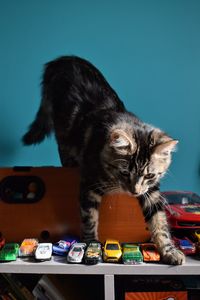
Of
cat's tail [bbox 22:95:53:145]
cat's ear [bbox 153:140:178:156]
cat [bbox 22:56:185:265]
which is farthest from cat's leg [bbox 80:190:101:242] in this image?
cat's tail [bbox 22:95:53:145]

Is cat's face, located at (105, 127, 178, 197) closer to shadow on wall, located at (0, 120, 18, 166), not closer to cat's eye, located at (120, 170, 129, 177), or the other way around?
cat's eye, located at (120, 170, 129, 177)

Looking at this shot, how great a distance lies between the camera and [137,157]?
2.80ft

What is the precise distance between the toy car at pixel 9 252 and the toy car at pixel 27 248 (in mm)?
15

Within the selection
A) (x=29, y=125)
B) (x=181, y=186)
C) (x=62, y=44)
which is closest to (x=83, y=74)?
(x=62, y=44)

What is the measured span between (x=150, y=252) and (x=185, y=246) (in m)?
0.10

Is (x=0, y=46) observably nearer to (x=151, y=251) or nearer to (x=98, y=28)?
(x=98, y=28)

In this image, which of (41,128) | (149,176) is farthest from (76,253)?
(41,128)

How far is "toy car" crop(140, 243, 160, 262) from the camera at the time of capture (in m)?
0.82

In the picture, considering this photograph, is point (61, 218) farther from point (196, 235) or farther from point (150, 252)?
point (196, 235)

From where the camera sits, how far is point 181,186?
1.32 m

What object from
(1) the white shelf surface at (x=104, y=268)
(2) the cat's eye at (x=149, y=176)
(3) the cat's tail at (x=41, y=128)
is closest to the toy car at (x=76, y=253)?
(1) the white shelf surface at (x=104, y=268)

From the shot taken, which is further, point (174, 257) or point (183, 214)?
point (183, 214)

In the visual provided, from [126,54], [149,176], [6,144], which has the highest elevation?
[126,54]

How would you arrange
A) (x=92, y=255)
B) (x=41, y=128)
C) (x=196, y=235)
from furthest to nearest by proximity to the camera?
(x=41, y=128), (x=196, y=235), (x=92, y=255)
